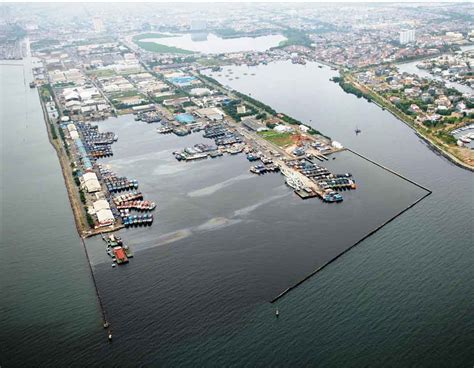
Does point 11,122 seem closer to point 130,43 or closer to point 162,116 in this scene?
point 162,116

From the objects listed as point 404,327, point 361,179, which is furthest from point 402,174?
point 404,327

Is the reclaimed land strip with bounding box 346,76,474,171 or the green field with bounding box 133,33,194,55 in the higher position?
the reclaimed land strip with bounding box 346,76,474,171

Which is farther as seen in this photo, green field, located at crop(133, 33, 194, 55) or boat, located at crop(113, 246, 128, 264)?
green field, located at crop(133, 33, 194, 55)

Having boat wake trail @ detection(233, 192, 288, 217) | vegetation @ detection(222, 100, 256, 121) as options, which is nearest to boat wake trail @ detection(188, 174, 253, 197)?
boat wake trail @ detection(233, 192, 288, 217)

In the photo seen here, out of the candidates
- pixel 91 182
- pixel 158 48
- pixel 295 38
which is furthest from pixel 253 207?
pixel 295 38

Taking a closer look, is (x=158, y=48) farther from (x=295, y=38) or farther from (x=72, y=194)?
(x=72, y=194)

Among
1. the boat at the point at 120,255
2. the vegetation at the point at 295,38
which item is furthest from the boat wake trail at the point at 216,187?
the vegetation at the point at 295,38

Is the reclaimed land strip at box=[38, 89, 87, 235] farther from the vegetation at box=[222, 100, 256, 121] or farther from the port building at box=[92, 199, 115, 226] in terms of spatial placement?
the vegetation at box=[222, 100, 256, 121]

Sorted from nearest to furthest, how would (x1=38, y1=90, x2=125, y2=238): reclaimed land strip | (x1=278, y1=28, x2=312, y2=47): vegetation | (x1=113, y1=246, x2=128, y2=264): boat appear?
(x1=113, y1=246, x2=128, y2=264): boat → (x1=38, y1=90, x2=125, y2=238): reclaimed land strip → (x1=278, y1=28, x2=312, y2=47): vegetation

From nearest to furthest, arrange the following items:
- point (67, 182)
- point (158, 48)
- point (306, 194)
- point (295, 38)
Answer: point (306, 194) < point (67, 182) < point (158, 48) < point (295, 38)

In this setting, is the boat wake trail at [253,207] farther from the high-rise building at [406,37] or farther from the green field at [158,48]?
the high-rise building at [406,37]
